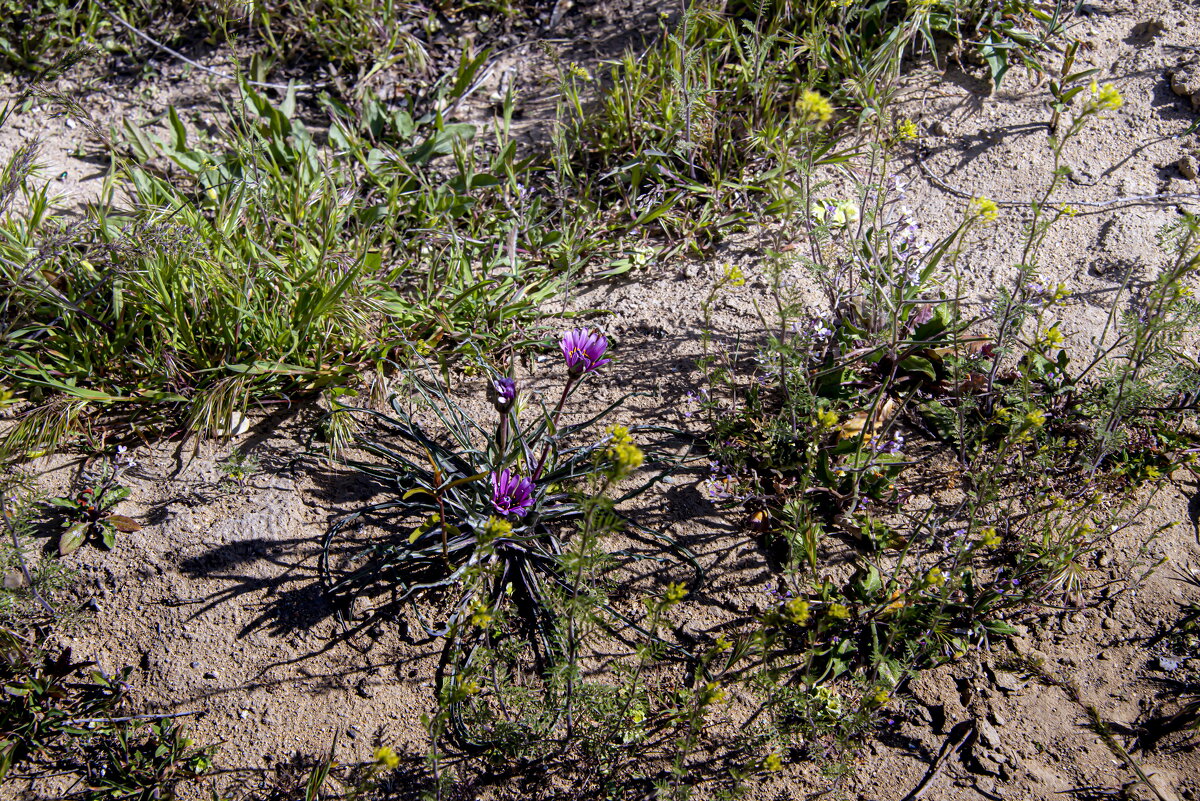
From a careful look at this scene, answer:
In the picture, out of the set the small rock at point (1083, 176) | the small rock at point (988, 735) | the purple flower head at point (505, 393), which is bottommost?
the small rock at point (988, 735)

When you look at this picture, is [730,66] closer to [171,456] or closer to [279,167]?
[279,167]

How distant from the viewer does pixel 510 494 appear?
2467 millimetres

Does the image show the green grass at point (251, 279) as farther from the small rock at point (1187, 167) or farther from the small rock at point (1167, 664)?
the small rock at point (1187, 167)

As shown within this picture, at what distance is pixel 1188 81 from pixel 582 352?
3018 mm

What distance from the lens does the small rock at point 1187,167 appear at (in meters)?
3.25

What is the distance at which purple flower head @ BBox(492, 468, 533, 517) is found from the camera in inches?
96.1

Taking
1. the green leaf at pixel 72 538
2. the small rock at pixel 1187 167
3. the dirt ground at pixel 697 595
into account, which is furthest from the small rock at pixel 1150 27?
the green leaf at pixel 72 538

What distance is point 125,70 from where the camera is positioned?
13.0ft

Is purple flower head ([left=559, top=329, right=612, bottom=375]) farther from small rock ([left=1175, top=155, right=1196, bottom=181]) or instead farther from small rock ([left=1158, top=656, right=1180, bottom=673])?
small rock ([left=1175, top=155, right=1196, bottom=181])

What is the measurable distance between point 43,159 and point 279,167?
1.12m

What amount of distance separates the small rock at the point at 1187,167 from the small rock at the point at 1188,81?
323 millimetres

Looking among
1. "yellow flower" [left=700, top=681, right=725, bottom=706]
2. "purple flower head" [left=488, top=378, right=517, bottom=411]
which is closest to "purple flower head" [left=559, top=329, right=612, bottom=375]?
"purple flower head" [left=488, top=378, right=517, bottom=411]

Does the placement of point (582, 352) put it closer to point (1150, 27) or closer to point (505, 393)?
point (505, 393)

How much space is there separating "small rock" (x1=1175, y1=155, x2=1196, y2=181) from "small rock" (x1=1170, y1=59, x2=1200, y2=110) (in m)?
0.32
